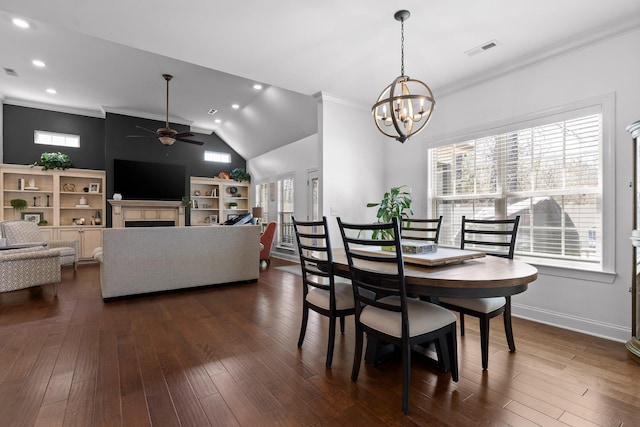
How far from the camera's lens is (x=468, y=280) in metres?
1.55

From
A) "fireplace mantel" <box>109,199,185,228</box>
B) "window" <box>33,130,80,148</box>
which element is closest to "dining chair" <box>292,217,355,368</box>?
"fireplace mantel" <box>109,199,185,228</box>

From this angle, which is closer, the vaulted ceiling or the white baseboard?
the vaulted ceiling

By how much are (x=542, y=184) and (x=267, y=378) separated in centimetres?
328

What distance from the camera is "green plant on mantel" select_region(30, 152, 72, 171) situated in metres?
6.47

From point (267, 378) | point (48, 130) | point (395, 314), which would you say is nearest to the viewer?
point (395, 314)

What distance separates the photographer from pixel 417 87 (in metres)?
4.09

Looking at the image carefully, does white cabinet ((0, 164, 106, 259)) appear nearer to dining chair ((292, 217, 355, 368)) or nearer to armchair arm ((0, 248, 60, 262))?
armchair arm ((0, 248, 60, 262))

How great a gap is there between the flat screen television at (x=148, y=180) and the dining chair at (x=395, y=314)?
7190 mm

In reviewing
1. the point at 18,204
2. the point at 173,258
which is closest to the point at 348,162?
the point at 173,258

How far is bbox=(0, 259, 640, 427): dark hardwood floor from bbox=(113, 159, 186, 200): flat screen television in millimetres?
4645

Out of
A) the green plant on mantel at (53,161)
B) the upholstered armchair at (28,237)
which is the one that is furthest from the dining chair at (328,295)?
the green plant on mantel at (53,161)

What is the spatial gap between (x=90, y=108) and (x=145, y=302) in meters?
5.93

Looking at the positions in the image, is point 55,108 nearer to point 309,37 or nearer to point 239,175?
point 239,175

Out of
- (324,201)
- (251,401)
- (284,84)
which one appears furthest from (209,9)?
(251,401)
